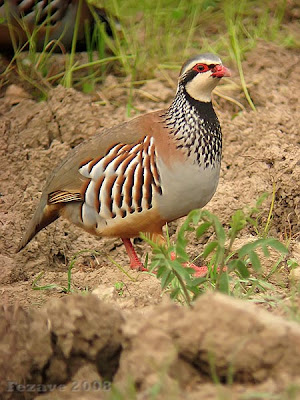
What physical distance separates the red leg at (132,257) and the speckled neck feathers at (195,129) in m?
0.69

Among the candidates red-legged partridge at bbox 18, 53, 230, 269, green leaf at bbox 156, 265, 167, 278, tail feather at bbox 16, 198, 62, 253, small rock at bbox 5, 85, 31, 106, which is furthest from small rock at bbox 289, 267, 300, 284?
small rock at bbox 5, 85, 31, 106

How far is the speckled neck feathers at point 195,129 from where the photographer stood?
4.46 metres

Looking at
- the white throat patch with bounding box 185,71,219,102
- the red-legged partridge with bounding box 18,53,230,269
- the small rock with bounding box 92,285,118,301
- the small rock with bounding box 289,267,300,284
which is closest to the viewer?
the small rock with bounding box 92,285,118,301

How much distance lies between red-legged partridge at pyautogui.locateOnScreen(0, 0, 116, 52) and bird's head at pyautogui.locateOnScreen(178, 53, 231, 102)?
1.77 m

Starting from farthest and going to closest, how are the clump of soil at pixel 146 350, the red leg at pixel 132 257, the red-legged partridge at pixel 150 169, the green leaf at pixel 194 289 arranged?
1. the red leg at pixel 132 257
2. the red-legged partridge at pixel 150 169
3. the green leaf at pixel 194 289
4. the clump of soil at pixel 146 350

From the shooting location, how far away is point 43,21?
6141mm

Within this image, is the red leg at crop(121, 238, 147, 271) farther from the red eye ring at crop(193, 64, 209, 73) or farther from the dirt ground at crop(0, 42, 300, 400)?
the red eye ring at crop(193, 64, 209, 73)

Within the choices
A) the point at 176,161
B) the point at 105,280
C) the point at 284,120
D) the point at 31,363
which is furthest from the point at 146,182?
the point at 31,363

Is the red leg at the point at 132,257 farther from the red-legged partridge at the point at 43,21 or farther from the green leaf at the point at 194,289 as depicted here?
the red-legged partridge at the point at 43,21

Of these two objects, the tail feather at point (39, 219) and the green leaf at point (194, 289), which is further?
the tail feather at point (39, 219)

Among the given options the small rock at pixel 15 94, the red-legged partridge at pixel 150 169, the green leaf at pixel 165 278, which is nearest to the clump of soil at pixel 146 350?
the green leaf at pixel 165 278

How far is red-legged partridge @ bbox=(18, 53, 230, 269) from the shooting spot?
4410mm

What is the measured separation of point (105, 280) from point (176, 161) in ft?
2.36

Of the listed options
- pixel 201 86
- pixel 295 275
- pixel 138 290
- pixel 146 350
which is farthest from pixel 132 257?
pixel 146 350
